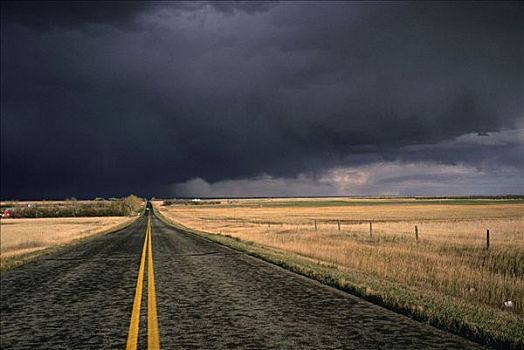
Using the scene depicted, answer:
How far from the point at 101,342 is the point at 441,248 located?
2047 centimetres

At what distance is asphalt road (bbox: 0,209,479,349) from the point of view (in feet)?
19.3

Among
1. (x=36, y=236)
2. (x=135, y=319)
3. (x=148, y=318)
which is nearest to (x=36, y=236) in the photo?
(x=36, y=236)

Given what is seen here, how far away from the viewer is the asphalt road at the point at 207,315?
589 centimetres

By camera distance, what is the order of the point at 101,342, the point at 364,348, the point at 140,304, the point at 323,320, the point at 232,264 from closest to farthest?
1. the point at 364,348
2. the point at 101,342
3. the point at 323,320
4. the point at 140,304
5. the point at 232,264

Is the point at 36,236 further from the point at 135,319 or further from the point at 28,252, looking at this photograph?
the point at 135,319

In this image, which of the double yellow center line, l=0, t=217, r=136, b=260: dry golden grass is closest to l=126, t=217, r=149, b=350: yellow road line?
the double yellow center line

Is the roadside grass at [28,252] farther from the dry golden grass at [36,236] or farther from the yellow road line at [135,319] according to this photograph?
the yellow road line at [135,319]

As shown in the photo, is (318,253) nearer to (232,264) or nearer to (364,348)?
(232,264)

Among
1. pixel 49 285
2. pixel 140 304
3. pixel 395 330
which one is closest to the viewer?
pixel 395 330

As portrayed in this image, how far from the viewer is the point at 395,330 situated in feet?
21.0

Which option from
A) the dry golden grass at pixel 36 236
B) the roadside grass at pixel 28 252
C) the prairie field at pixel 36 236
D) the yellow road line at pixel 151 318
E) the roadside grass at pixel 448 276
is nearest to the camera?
the yellow road line at pixel 151 318

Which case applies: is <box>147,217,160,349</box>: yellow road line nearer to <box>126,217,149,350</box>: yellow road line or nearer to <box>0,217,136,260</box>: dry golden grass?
<box>126,217,149,350</box>: yellow road line

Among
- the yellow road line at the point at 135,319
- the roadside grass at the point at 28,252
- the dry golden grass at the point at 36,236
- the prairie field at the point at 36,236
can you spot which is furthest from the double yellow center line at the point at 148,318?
the dry golden grass at the point at 36,236

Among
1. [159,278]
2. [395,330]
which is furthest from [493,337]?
[159,278]
